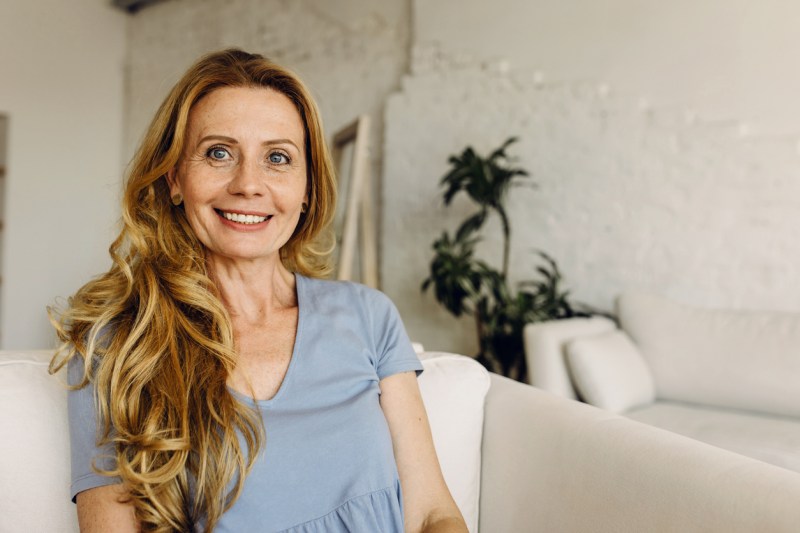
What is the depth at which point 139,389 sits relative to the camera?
39.6 inches

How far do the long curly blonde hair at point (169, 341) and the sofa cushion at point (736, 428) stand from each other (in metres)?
1.68

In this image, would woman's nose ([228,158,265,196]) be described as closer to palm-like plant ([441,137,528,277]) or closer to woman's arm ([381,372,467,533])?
woman's arm ([381,372,467,533])

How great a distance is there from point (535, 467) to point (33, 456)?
84 cm

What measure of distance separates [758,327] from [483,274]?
1.28 metres

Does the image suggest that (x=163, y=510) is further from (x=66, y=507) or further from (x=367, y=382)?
(x=367, y=382)

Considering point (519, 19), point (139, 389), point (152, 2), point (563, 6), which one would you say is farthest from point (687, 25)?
point (152, 2)

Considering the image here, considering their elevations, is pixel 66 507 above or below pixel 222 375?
below

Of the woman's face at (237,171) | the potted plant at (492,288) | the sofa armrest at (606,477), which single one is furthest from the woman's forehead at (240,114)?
the potted plant at (492,288)

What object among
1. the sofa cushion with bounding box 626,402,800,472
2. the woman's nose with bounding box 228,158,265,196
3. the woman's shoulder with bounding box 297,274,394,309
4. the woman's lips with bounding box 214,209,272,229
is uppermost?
the woman's nose with bounding box 228,158,265,196

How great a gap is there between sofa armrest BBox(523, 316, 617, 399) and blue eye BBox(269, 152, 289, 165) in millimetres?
1836

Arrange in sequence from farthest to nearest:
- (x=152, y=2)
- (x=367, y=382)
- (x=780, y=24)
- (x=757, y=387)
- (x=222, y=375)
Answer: (x=152, y=2)
(x=780, y=24)
(x=757, y=387)
(x=367, y=382)
(x=222, y=375)

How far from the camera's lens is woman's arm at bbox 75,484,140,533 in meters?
0.94

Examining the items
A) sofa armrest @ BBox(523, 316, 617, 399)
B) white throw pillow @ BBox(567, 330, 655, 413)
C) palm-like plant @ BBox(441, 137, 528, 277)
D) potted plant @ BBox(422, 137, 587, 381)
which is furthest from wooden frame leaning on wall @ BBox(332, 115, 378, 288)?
white throw pillow @ BBox(567, 330, 655, 413)

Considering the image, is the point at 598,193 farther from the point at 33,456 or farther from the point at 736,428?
the point at 33,456
